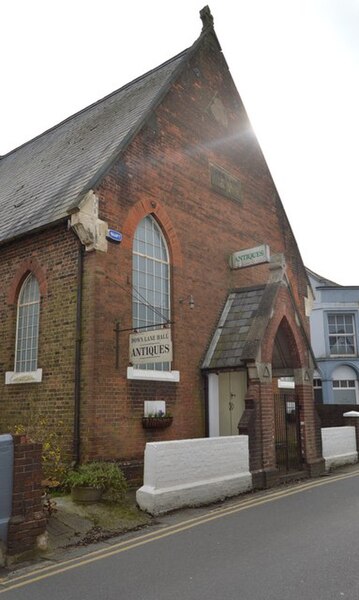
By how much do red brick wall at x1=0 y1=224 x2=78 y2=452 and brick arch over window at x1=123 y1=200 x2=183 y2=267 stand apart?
52.8 inches

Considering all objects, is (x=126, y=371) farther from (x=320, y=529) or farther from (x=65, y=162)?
(x=65, y=162)

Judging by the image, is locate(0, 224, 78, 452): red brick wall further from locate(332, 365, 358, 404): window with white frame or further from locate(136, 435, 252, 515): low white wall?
locate(332, 365, 358, 404): window with white frame

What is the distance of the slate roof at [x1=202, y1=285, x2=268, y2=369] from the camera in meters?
12.9

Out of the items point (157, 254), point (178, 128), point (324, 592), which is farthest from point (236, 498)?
point (178, 128)

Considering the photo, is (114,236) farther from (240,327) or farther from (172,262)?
(240,327)

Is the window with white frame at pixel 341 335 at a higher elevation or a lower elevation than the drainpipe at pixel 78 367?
higher

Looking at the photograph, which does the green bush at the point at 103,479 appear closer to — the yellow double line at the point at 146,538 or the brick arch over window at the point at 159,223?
the yellow double line at the point at 146,538

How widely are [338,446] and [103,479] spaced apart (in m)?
8.41

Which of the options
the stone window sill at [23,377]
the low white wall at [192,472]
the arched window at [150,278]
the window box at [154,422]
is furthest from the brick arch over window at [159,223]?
the low white wall at [192,472]

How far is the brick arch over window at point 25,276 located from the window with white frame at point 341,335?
68.9ft

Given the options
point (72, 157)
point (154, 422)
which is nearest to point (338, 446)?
point (154, 422)

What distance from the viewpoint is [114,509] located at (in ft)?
28.5

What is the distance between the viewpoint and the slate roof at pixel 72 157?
12203 mm

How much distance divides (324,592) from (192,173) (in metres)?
11.6
